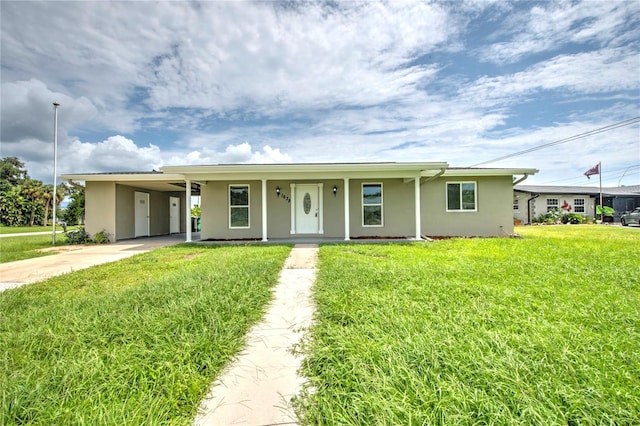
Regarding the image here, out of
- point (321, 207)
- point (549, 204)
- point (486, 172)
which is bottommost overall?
point (321, 207)

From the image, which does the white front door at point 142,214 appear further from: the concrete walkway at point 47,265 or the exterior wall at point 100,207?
the concrete walkway at point 47,265

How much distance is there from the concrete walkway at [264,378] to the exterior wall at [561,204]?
79.0ft

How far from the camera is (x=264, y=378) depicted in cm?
210

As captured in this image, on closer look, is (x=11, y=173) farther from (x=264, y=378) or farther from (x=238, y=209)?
(x=264, y=378)

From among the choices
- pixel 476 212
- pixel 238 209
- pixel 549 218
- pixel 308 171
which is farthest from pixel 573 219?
pixel 238 209

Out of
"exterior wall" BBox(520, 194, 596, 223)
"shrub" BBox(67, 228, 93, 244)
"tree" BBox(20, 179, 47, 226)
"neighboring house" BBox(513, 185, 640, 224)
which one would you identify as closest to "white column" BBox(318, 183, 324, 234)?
"shrub" BBox(67, 228, 93, 244)

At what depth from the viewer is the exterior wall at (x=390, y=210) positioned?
36.0 ft

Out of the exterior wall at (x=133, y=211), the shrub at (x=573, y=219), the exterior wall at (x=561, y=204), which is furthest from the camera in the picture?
the exterior wall at (x=561, y=204)

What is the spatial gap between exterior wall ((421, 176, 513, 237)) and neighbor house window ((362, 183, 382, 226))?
175cm

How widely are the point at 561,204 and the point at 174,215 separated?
28.6m

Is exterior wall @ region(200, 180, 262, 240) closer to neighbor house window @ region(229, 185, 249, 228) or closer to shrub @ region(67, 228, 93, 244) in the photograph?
neighbor house window @ region(229, 185, 249, 228)

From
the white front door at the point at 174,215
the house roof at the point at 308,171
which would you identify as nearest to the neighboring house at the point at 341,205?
the house roof at the point at 308,171

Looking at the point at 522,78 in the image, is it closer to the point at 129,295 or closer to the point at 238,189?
the point at 238,189

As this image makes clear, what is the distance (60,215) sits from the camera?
2739cm
